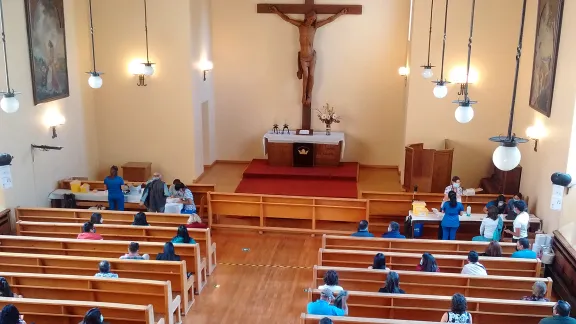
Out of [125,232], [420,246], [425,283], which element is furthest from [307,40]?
[425,283]

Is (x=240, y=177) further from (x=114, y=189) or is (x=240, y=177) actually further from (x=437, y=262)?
(x=437, y=262)

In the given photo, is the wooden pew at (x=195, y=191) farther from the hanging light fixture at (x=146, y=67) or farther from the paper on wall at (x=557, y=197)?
the paper on wall at (x=557, y=197)

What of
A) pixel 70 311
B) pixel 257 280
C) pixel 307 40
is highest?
pixel 307 40

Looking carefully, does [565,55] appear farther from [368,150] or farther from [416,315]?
[368,150]

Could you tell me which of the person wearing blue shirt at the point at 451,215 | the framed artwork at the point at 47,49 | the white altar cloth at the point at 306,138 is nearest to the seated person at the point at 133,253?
the framed artwork at the point at 47,49

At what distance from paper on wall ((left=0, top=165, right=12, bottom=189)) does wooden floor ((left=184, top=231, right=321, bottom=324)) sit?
3703 mm

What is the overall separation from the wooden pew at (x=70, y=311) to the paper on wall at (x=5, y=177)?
3.47 metres

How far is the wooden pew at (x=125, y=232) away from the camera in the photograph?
8.26 metres

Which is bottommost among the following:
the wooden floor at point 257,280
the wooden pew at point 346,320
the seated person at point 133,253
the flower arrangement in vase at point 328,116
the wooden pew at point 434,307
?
the wooden floor at point 257,280

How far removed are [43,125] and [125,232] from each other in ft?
11.9

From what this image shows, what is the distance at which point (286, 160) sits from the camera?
14.4 metres

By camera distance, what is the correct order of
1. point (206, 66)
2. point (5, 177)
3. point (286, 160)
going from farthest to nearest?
1. point (286, 160)
2. point (206, 66)
3. point (5, 177)

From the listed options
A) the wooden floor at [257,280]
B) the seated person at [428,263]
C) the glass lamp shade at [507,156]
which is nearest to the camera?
the glass lamp shade at [507,156]

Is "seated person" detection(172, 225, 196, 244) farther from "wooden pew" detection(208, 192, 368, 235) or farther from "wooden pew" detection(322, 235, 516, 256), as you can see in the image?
"wooden pew" detection(208, 192, 368, 235)
